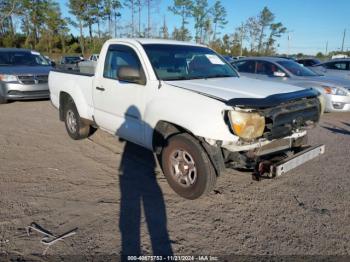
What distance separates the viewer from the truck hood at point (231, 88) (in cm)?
360

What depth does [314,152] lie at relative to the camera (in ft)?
13.4

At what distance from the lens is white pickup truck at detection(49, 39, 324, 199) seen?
3.41 m

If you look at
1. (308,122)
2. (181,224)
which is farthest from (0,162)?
(308,122)

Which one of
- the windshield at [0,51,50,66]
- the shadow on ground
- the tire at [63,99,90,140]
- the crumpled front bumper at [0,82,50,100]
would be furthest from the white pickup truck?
the windshield at [0,51,50,66]

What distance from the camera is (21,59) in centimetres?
1118

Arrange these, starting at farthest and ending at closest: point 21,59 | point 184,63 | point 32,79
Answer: point 21,59 < point 32,79 < point 184,63

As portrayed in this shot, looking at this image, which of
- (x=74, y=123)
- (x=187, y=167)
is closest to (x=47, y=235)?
(x=187, y=167)

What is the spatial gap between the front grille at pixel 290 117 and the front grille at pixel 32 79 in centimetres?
888

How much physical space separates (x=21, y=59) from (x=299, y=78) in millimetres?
9298

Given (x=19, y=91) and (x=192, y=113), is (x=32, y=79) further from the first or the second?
(x=192, y=113)

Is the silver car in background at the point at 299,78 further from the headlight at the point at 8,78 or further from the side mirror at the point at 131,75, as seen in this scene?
the headlight at the point at 8,78

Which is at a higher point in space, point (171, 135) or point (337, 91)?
point (337, 91)


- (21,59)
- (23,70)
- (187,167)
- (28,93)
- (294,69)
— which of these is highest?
(21,59)

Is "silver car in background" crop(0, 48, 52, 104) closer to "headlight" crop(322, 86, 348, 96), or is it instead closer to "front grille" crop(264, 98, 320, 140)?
"headlight" crop(322, 86, 348, 96)
